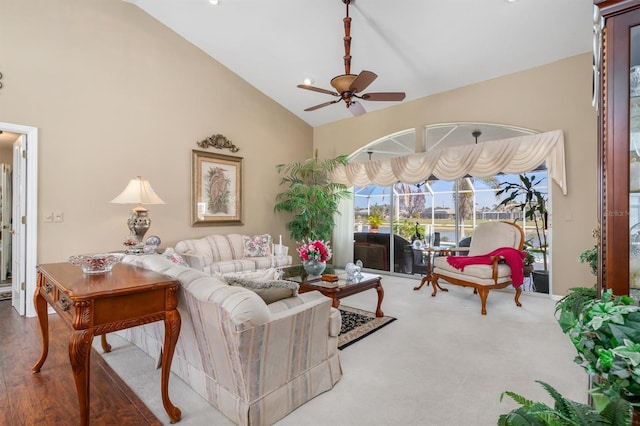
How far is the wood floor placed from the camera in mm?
1858

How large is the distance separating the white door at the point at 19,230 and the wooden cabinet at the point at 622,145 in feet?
16.8

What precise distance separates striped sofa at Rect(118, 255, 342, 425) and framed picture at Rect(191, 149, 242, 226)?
9.92 ft

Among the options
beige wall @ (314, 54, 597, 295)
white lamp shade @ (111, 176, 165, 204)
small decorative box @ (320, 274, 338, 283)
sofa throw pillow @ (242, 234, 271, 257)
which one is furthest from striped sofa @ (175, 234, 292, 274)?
beige wall @ (314, 54, 597, 295)

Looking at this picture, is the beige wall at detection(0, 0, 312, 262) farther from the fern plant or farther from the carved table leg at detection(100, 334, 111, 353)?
the fern plant

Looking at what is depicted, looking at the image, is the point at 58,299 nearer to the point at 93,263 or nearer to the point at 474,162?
the point at 93,263

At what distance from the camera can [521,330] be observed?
328cm

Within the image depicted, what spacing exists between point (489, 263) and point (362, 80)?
9.12 ft

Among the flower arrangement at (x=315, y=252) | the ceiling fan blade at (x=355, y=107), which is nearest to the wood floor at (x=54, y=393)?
the flower arrangement at (x=315, y=252)

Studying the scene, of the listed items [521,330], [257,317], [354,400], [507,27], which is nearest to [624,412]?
[257,317]

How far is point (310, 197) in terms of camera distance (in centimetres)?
613

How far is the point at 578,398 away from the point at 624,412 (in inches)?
69.8

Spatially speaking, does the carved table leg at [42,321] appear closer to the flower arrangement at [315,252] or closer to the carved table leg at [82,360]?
the carved table leg at [82,360]

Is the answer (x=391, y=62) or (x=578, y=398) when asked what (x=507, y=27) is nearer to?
(x=391, y=62)

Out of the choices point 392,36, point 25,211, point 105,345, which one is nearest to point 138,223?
point 25,211
